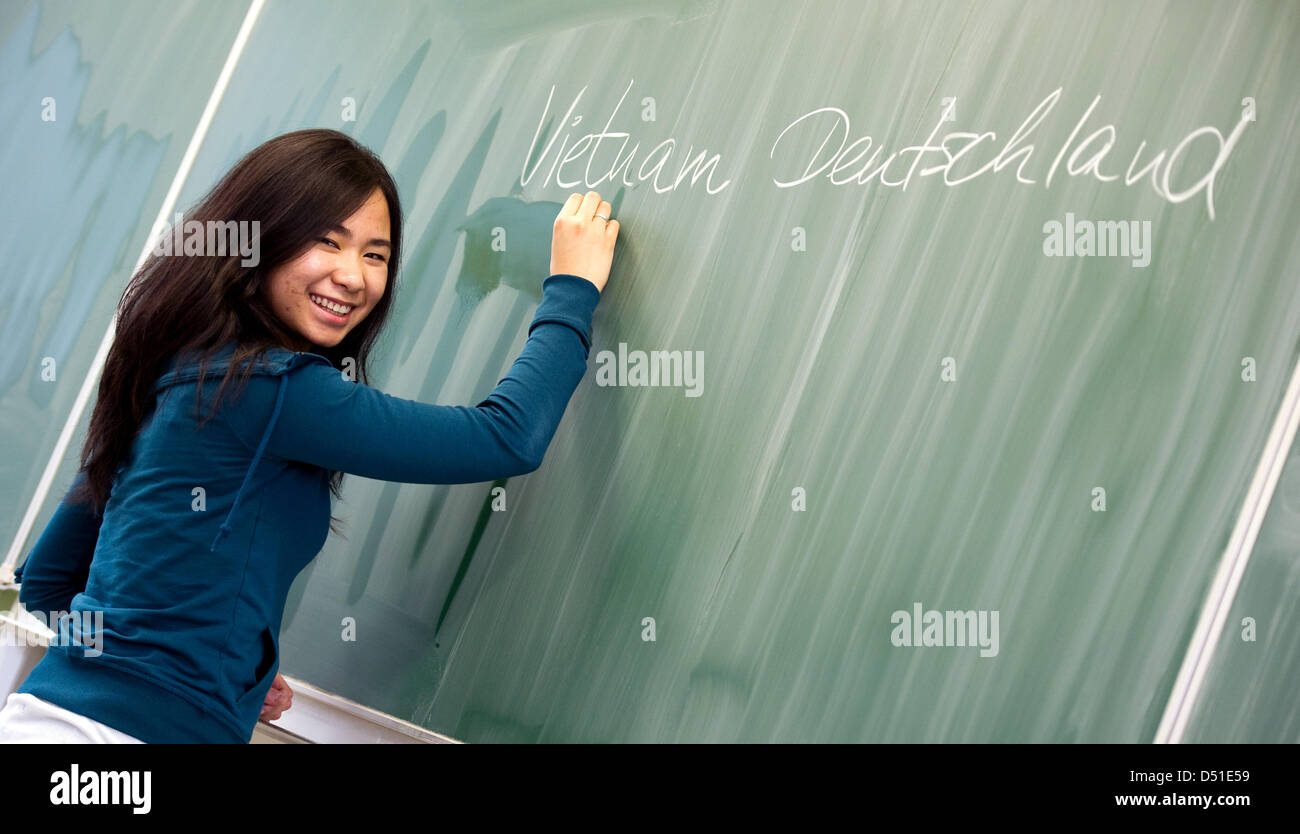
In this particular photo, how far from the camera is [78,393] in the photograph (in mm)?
1533

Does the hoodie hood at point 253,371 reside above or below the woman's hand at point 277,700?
above

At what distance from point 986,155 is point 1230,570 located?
0.42m

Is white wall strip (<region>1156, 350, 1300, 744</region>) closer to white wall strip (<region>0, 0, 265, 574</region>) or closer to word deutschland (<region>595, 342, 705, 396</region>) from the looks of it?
word deutschland (<region>595, 342, 705, 396</region>)

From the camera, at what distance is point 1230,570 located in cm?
80

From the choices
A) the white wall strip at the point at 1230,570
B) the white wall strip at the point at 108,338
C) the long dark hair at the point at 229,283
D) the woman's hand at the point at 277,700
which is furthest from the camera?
the white wall strip at the point at 108,338

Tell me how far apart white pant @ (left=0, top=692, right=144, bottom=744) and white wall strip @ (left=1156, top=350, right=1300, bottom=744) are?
89 centimetres

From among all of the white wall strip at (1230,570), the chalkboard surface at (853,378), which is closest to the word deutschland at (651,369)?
the chalkboard surface at (853,378)

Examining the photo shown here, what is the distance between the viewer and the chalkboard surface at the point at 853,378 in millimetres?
825

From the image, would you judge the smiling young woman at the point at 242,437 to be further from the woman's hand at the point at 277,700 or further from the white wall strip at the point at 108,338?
the white wall strip at the point at 108,338

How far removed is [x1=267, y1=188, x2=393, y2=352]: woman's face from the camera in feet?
3.15

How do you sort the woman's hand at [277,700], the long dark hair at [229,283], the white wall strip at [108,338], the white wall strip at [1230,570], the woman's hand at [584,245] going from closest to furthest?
1. the white wall strip at [1230,570]
2. the long dark hair at [229,283]
3. the woman's hand at [584,245]
4. the woman's hand at [277,700]
5. the white wall strip at [108,338]
